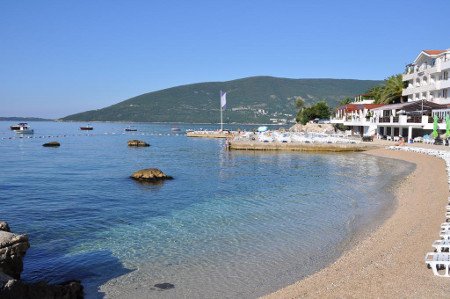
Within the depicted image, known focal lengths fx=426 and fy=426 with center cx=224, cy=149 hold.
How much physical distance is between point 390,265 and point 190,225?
8.06 meters

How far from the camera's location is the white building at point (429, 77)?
5741cm

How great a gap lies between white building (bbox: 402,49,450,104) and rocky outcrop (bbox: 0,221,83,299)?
57.0m

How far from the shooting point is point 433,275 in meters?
9.48

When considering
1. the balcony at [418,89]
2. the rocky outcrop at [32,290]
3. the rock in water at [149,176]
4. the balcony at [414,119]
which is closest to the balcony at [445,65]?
the balcony at [418,89]

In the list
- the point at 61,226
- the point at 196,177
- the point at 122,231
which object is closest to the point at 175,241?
the point at 122,231

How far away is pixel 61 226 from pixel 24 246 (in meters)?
6.41

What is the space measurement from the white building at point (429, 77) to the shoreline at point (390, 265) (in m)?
44.7

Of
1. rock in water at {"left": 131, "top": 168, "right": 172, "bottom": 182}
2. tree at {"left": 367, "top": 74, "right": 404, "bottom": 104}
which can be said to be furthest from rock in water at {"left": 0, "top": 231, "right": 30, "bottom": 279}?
tree at {"left": 367, "top": 74, "right": 404, "bottom": 104}

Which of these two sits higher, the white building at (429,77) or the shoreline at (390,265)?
the white building at (429,77)

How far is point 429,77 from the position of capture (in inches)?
2479

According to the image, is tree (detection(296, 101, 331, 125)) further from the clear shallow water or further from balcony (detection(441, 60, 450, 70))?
the clear shallow water

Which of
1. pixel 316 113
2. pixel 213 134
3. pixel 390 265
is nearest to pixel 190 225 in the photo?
pixel 390 265

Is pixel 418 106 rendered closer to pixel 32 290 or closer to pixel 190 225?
pixel 190 225

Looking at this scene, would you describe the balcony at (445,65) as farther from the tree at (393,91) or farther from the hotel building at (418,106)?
the tree at (393,91)
